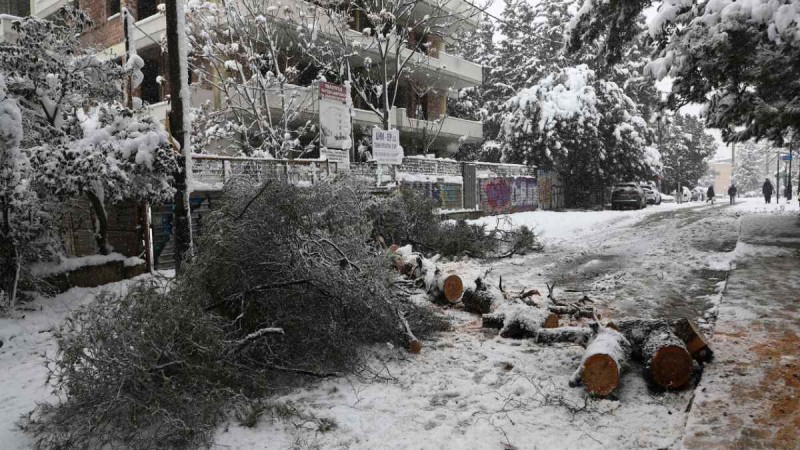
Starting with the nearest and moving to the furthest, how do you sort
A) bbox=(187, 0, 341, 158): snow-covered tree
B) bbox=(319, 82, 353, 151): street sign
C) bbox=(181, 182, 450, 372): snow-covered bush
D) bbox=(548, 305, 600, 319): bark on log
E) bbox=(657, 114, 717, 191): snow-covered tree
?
bbox=(181, 182, 450, 372): snow-covered bush → bbox=(548, 305, 600, 319): bark on log → bbox=(319, 82, 353, 151): street sign → bbox=(187, 0, 341, 158): snow-covered tree → bbox=(657, 114, 717, 191): snow-covered tree

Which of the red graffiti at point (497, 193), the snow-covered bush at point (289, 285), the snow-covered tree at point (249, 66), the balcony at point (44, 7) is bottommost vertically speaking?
the snow-covered bush at point (289, 285)

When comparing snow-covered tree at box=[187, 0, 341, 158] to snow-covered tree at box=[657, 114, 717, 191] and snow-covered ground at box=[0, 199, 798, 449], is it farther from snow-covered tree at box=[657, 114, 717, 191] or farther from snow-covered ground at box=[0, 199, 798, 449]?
snow-covered tree at box=[657, 114, 717, 191]

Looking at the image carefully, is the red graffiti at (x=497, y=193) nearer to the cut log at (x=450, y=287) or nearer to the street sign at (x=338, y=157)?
the street sign at (x=338, y=157)

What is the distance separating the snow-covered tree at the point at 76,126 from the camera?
6.02 metres

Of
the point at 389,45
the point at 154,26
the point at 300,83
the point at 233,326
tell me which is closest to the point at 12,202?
the point at 233,326

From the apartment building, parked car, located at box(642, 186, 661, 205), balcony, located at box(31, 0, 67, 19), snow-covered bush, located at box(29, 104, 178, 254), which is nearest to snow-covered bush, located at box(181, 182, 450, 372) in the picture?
snow-covered bush, located at box(29, 104, 178, 254)

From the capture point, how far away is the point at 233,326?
3.95 metres

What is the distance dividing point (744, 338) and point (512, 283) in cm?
344

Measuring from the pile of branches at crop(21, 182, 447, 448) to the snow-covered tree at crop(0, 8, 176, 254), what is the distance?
5.77 feet

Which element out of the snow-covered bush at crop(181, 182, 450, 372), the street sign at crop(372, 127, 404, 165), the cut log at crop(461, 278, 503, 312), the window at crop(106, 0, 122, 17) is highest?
the window at crop(106, 0, 122, 17)

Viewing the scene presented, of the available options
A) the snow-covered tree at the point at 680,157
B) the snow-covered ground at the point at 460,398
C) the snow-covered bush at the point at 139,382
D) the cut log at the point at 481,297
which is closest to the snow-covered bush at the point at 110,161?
the snow-covered ground at the point at 460,398

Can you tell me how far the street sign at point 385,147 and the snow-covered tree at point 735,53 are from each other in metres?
5.81

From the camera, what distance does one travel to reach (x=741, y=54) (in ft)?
Answer: 27.4

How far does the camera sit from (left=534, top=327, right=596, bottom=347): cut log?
434 centimetres
